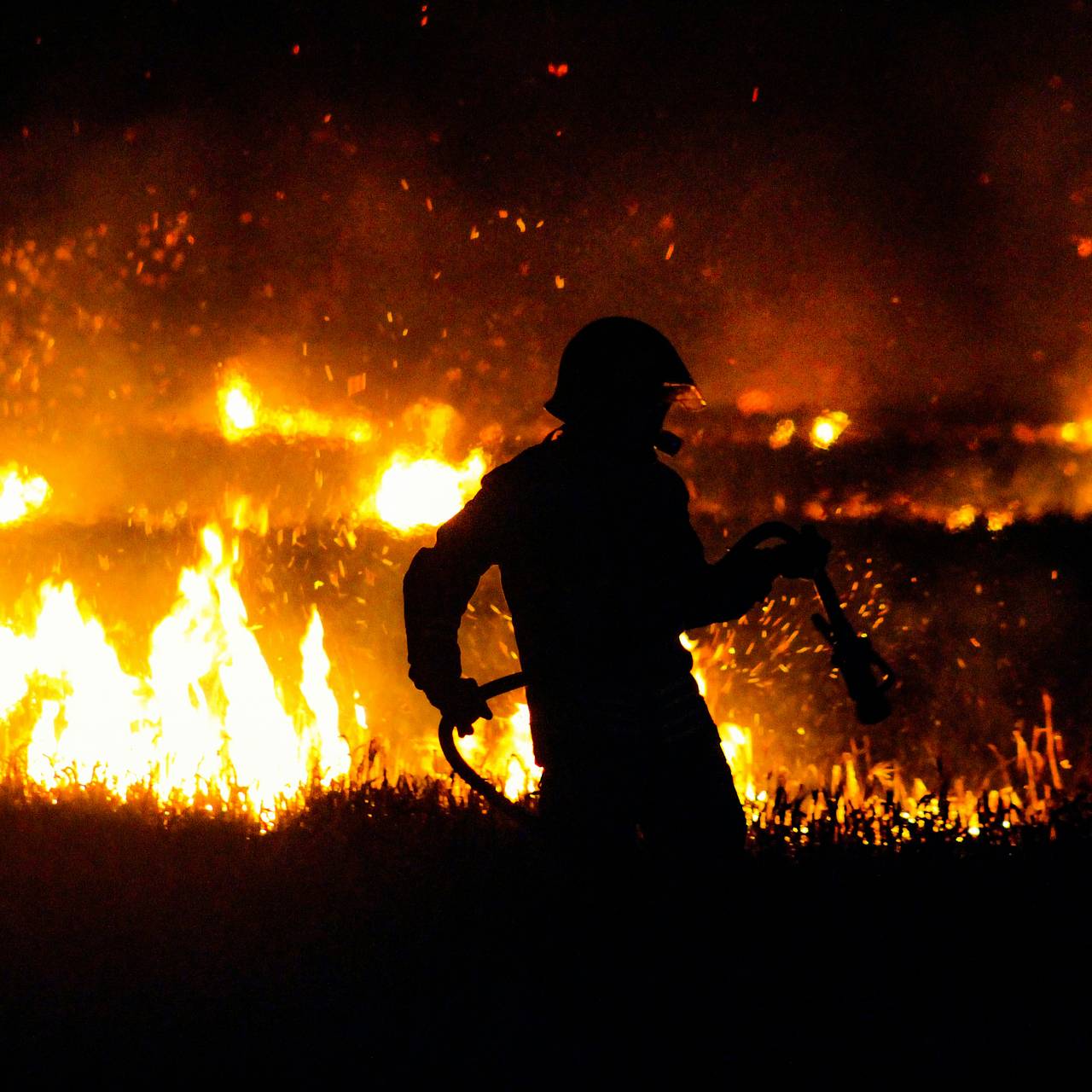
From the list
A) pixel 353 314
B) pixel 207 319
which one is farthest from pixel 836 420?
pixel 207 319

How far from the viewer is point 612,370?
139 inches

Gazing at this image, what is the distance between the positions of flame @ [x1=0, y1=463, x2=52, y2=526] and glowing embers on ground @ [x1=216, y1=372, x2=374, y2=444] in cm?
191

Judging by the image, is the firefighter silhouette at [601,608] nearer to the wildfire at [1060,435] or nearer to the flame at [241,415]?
the flame at [241,415]

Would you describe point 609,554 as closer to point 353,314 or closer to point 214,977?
point 214,977

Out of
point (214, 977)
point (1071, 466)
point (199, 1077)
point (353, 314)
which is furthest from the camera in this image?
point (1071, 466)

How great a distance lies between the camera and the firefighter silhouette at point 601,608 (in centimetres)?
338

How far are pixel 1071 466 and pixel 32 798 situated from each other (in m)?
12.0

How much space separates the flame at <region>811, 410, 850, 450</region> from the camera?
1357cm

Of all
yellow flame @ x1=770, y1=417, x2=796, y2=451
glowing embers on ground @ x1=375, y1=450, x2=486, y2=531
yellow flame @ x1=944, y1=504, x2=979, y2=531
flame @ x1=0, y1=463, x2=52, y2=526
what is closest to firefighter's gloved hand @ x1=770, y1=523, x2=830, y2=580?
glowing embers on ground @ x1=375, y1=450, x2=486, y2=531

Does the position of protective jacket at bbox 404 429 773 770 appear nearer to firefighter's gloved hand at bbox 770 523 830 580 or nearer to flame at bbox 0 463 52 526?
firefighter's gloved hand at bbox 770 523 830 580

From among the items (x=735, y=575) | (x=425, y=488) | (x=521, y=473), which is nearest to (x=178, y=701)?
(x=425, y=488)

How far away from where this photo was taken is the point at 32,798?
20.0 feet

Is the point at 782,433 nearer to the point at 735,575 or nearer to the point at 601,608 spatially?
the point at 735,575

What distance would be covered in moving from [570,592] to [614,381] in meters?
0.66
